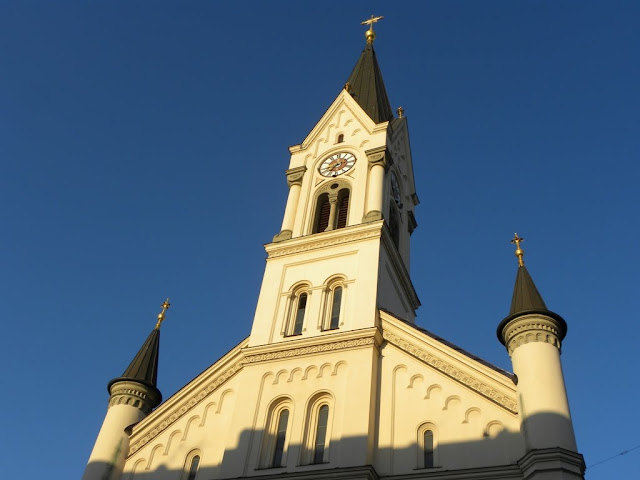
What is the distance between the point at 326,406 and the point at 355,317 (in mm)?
3125

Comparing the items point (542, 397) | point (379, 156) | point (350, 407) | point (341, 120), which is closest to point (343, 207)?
point (379, 156)

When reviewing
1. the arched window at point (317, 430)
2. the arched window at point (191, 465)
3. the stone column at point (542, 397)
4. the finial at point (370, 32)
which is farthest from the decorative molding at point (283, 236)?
the finial at point (370, 32)

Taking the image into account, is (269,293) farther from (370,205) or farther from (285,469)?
(285,469)

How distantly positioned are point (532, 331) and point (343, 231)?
869 cm

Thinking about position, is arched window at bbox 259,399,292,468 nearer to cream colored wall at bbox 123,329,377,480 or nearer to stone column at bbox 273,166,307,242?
cream colored wall at bbox 123,329,377,480

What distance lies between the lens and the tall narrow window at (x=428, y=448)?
17.6 metres

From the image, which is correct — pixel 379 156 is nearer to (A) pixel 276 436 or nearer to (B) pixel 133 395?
(A) pixel 276 436

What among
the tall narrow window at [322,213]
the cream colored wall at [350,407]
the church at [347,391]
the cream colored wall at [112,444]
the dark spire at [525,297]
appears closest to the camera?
the church at [347,391]

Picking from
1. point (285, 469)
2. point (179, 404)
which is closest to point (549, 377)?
point (285, 469)

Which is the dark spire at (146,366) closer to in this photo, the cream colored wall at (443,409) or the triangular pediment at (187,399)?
the triangular pediment at (187,399)

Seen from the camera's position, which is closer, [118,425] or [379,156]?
[118,425]

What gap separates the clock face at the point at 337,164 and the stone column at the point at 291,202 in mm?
909

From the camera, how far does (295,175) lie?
29547 mm

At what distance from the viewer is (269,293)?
24203 mm
